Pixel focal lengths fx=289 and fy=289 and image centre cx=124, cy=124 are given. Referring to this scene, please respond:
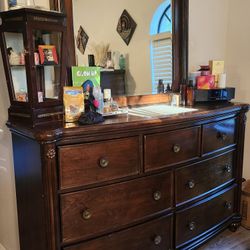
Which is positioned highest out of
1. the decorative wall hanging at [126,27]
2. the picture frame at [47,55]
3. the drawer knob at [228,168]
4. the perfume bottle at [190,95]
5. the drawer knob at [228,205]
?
the decorative wall hanging at [126,27]

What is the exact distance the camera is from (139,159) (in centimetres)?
146

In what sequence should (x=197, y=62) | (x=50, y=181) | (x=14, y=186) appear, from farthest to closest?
(x=197, y=62) → (x=14, y=186) → (x=50, y=181)

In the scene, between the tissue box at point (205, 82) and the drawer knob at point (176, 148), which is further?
the tissue box at point (205, 82)

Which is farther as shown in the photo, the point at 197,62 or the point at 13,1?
the point at 197,62

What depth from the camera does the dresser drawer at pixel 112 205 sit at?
1307 millimetres

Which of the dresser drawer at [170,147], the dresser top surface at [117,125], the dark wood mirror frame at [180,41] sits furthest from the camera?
the dark wood mirror frame at [180,41]

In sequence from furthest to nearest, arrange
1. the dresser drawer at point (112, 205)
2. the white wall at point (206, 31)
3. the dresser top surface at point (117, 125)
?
1. the white wall at point (206, 31)
2. the dresser drawer at point (112, 205)
3. the dresser top surface at point (117, 125)

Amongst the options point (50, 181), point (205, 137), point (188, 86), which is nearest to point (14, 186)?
point (50, 181)

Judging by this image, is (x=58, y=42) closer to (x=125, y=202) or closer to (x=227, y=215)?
(x=125, y=202)

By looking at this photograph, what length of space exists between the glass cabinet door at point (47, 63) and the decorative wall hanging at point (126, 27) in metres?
0.51

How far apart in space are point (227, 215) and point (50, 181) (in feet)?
4.75

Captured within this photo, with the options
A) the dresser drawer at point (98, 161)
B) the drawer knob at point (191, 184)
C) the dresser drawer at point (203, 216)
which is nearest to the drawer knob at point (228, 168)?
the dresser drawer at point (203, 216)

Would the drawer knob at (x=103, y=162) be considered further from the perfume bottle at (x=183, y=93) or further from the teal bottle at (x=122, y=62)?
the perfume bottle at (x=183, y=93)

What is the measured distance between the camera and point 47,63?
1.41m
